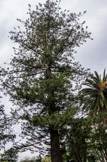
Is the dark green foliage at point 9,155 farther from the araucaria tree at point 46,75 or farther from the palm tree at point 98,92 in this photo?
the palm tree at point 98,92

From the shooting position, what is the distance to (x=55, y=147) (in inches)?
319

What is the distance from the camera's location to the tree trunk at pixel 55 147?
25.9 feet

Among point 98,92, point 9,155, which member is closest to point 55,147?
point 9,155

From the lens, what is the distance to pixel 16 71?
11.1 meters

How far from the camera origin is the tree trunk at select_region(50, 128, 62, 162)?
7902 mm

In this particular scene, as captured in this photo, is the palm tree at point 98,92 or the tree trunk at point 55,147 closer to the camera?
the tree trunk at point 55,147

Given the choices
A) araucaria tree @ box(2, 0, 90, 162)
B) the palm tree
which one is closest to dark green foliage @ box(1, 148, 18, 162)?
araucaria tree @ box(2, 0, 90, 162)

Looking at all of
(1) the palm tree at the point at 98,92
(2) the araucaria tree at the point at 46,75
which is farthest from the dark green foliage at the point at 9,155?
(1) the palm tree at the point at 98,92

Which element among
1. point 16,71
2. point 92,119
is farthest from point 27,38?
point 92,119

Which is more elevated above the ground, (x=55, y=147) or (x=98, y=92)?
(x=98, y=92)

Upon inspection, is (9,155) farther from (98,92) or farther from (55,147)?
(98,92)

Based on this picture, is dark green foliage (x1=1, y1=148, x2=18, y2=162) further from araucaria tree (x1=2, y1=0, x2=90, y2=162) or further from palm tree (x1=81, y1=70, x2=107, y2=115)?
palm tree (x1=81, y1=70, x2=107, y2=115)

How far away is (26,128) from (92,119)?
11.2 feet

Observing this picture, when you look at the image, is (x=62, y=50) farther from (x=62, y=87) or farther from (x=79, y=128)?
(x=79, y=128)
